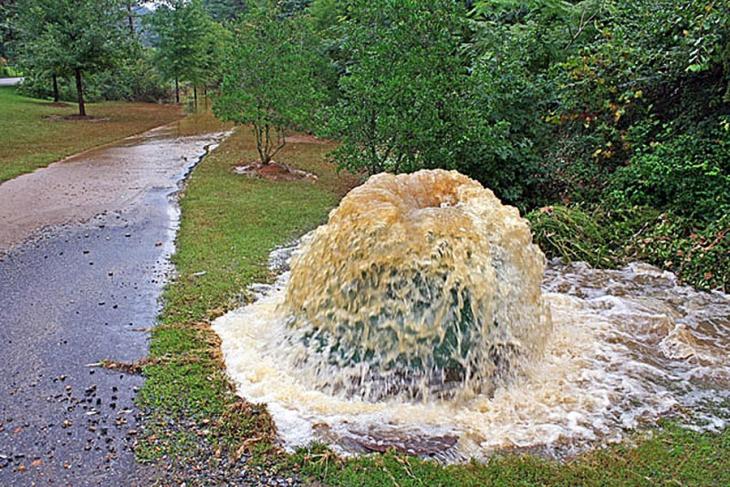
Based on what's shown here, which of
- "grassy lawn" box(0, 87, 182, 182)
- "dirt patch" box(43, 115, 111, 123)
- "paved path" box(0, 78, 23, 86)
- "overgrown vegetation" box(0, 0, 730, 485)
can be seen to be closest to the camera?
"overgrown vegetation" box(0, 0, 730, 485)

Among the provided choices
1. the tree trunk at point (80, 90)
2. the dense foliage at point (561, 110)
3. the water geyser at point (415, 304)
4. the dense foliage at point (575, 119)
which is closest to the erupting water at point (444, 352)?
the water geyser at point (415, 304)

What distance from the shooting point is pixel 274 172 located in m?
12.5

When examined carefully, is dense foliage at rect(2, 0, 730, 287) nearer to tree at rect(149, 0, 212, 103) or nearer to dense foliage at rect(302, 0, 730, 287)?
dense foliage at rect(302, 0, 730, 287)

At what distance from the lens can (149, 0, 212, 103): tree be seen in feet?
84.4

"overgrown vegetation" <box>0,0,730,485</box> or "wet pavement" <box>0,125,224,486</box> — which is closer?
"wet pavement" <box>0,125,224,486</box>

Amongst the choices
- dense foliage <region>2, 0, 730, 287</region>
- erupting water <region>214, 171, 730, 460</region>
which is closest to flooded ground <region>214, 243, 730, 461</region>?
erupting water <region>214, 171, 730, 460</region>

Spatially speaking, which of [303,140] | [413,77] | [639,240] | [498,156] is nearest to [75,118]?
[303,140]

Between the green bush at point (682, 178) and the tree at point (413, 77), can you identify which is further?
the tree at point (413, 77)

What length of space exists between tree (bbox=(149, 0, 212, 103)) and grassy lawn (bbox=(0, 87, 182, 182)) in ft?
6.36

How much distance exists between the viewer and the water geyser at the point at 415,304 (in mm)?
4344

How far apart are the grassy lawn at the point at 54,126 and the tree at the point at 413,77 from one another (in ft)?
23.4

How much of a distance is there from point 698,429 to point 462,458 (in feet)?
5.18

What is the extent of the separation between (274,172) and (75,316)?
7.38 m

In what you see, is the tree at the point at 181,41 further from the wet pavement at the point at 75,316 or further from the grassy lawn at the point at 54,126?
the wet pavement at the point at 75,316
